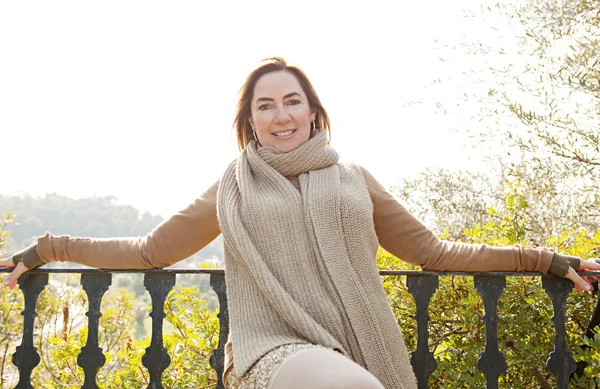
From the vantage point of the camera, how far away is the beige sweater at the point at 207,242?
235 centimetres

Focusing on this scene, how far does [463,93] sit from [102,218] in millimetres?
7608

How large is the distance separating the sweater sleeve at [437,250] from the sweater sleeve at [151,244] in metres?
0.69

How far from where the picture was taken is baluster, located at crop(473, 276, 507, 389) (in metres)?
2.45

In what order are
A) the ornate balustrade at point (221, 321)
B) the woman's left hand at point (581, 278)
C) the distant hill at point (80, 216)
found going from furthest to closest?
the distant hill at point (80, 216)
the ornate balustrade at point (221, 321)
the woman's left hand at point (581, 278)

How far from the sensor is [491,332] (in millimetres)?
2473

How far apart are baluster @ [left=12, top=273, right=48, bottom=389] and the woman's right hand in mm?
99

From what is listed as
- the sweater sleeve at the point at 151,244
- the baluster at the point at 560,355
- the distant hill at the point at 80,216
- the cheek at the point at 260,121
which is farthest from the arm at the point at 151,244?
the distant hill at the point at 80,216

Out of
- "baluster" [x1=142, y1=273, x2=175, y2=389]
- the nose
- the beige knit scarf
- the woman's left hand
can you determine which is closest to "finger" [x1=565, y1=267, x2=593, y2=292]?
the woman's left hand

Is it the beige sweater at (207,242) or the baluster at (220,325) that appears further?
the baluster at (220,325)

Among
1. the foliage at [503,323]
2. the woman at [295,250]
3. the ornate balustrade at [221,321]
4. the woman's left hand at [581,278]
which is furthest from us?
the foliage at [503,323]

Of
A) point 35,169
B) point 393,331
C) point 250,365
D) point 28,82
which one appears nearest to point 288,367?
point 250,365

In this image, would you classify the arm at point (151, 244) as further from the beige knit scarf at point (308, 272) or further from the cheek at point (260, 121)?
the cheek at point (260, 121)

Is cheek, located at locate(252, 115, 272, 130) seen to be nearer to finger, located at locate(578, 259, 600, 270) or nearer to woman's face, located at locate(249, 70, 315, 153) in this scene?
woman's face, located at locate(249, 70, 315, 153)

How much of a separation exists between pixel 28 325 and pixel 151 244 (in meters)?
0.69
